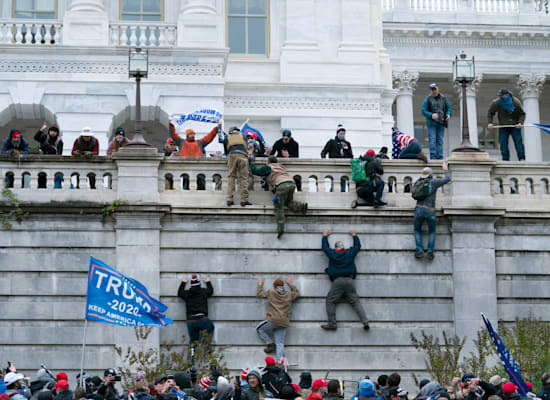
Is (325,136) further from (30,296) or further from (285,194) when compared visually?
(30,296)

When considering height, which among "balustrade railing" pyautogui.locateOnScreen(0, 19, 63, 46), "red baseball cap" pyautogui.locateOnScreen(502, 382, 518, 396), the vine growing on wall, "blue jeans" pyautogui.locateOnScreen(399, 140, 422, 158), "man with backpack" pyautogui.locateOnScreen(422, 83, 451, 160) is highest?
"balustrade railing" pyautogui.locateOnScreen(0, 19, 63, 46)

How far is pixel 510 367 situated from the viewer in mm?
24500

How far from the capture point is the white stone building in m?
41.8

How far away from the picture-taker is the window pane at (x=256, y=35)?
4581 centimetres

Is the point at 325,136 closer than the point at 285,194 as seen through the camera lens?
No

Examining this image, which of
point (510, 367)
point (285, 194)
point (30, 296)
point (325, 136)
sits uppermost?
point (325, 136)

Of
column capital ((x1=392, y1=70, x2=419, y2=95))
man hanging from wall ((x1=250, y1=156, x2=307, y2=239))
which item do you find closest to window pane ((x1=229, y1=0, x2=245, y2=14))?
man hanging from wall ((x1=250, y1=156, x2=307, y2=239))

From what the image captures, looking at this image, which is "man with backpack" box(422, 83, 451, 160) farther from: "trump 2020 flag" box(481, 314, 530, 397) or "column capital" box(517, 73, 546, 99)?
"column capital" box(517, 73, 546, 99)

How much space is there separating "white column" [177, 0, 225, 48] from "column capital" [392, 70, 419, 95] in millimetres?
21360

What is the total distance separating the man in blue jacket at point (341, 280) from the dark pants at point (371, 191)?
134cm

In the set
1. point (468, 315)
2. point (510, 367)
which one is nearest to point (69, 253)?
point (468, 315)

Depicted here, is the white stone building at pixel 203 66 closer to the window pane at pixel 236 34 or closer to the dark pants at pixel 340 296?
the window pane at pixel 236 34

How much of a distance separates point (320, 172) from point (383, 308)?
11.7ft

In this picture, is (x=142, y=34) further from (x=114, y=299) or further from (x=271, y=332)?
(x=114, y=299)
